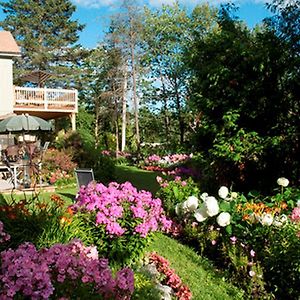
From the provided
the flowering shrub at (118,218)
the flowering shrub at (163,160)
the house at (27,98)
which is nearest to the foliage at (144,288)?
the flowering shrub at (118,218)

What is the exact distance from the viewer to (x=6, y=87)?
19.2 metres

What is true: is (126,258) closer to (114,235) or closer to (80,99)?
(114,235)

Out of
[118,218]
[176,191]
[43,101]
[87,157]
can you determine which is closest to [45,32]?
[43,101]

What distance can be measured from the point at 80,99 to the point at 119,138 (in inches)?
250

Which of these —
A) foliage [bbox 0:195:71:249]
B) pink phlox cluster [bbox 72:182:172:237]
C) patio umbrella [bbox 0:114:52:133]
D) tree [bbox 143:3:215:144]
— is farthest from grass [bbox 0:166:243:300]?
tree [bbox 143:3:215:144]

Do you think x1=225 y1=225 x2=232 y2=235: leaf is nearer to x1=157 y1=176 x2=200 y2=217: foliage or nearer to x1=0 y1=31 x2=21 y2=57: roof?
x1=157 y1=176 x2=200 y2=217: foliage

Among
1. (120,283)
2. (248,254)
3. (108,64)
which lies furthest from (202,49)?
(108,64)

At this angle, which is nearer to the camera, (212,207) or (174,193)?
(212,207)

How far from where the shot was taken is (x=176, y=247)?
5570mm

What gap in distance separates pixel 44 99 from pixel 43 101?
0.52 feet

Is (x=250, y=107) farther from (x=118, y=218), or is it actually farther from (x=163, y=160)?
(x=163, y=160)

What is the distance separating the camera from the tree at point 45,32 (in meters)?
32.7

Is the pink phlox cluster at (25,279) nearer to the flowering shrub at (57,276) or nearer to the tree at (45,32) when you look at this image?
the flowering shrub at (57,276)

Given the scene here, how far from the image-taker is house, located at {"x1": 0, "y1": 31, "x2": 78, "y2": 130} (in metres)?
18.8
